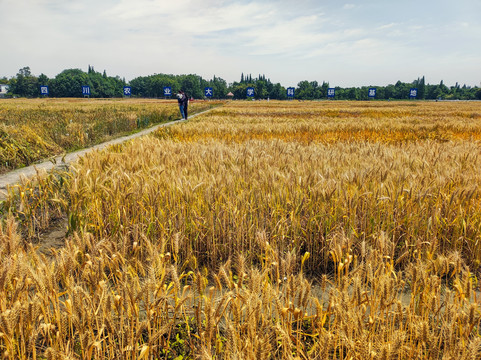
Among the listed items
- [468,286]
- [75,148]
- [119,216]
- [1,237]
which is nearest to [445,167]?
[468,286]

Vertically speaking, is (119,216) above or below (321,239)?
above

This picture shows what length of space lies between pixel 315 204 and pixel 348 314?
1.67 m

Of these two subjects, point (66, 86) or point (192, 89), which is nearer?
point (66, 86)

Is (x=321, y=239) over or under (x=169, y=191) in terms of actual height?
under

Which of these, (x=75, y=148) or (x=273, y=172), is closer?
(x=273, y=172)

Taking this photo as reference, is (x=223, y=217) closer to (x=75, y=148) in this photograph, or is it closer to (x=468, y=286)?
(x=468, y=286)

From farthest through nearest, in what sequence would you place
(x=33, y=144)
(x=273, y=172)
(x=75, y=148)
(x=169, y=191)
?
(x=75, y=148) → (x=33, y=144) → (x=273, y=172) → (x=169, y=191)

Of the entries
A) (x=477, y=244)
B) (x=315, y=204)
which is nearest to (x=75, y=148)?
(x=315, y=204)

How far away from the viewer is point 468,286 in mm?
1597

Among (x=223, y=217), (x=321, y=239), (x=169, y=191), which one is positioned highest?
(x=169, y=191)

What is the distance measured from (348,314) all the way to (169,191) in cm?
216

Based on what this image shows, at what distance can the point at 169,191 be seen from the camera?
3119mm

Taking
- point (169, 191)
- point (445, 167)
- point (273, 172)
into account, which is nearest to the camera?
point (169, 191)

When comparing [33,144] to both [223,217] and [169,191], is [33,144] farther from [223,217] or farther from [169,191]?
[223,217]
